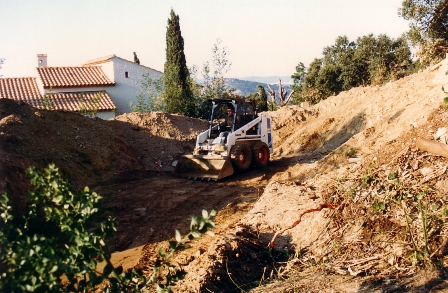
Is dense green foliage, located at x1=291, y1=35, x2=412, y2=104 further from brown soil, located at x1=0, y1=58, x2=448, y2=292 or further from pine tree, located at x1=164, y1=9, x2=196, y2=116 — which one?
brown soil, located at x1=0, y1=58, x2=448, y2=292

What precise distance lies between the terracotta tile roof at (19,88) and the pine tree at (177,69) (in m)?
7.72

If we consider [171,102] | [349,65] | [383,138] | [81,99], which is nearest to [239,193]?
[383,138]

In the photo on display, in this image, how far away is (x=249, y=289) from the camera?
617cm

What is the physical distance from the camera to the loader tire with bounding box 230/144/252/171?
570 inches


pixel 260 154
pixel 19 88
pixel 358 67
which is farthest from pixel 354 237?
pixel 358 67

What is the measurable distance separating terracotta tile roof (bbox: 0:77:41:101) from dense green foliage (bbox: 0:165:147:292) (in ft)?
85.0

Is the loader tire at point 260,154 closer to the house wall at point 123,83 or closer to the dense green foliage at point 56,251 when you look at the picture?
the dense green foliage at point 56,251

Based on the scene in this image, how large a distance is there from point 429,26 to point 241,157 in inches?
522

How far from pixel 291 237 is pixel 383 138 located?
734 cm

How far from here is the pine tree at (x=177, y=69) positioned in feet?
88.4

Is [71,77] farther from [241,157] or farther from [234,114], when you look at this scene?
[241,157]

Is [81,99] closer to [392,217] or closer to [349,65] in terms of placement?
[349,65]

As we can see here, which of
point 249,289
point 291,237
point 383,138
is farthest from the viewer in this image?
point 383,138

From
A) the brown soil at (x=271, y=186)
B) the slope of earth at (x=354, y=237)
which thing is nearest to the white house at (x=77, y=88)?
the brown soil at (x=271, y=186)
